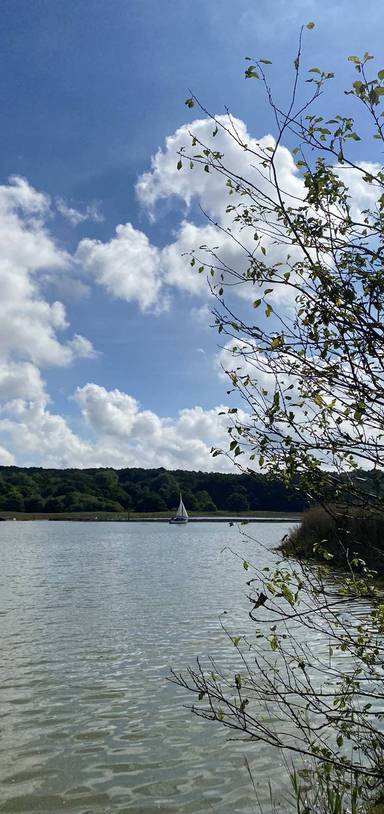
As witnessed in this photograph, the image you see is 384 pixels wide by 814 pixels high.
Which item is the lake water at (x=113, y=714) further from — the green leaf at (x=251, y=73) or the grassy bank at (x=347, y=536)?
the green leaf at (x=251, y=73)

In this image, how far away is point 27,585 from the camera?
109 feet

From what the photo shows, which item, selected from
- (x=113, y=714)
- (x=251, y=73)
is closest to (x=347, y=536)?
(x=113, y=714)

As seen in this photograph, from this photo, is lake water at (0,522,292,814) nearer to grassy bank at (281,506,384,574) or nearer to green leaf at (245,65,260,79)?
grassy bank at (281,506,384,574)

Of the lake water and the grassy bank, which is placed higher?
the grassy bank

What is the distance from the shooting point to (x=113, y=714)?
12.3m

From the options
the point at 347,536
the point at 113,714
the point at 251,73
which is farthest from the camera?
the point at 347,536

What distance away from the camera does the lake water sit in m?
8.78

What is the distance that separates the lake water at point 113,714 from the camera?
28.8ft

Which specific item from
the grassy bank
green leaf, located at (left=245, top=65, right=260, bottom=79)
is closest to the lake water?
the grassy bank

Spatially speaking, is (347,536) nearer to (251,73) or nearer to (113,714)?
(113,714)

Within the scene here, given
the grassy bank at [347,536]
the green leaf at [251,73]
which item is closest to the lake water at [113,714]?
the grassy bank at [347,536]

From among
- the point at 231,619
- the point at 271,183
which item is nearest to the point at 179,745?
the point at 271,183


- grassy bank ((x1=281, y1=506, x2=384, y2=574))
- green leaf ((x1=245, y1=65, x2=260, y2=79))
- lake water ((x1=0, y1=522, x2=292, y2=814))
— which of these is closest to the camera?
green leaf ((x1=245, y1=65, x2=260, y2=79))

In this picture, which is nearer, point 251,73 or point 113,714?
point 251,73
